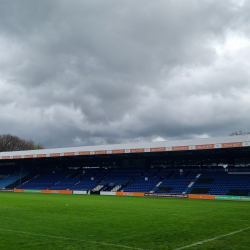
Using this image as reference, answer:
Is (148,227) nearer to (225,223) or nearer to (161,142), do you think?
(225,223)

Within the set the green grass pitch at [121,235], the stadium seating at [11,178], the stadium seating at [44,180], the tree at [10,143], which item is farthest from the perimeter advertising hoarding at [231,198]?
the tree at [10,143]

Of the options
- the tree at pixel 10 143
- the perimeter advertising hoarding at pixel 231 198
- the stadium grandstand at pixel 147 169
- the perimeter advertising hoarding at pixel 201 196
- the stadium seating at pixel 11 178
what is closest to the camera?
the perimeter advertising hoarding at pixel 231 198

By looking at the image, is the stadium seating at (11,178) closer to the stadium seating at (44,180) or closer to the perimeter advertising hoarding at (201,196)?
the stadium seating at (44,180)

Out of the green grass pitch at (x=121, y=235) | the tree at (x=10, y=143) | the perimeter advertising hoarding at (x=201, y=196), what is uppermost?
the tree at (x=10, y=143)

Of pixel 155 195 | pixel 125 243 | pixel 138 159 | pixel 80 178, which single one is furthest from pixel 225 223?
pixel 80 178

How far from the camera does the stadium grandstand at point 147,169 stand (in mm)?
43062

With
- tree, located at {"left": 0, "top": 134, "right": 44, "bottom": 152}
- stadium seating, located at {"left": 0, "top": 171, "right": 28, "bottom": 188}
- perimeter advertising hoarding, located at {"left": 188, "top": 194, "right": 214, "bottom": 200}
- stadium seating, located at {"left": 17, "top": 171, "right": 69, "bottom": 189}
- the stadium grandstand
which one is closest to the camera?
perimeter advertising hoarding, located at {"left": 188, "top": 194, "right": 214, "bottom": 200}

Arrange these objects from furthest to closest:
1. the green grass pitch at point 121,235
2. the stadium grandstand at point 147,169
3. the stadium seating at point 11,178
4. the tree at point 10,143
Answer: the tree at point 10,143 → the stadium seating at point 11,178 → the stadium grandstand at point 147,169 → the green grass pitch at point 121,235

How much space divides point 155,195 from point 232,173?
1388 cm

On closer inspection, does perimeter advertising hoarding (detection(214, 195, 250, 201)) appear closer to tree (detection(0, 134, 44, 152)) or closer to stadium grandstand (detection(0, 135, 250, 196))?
stadium grandstand (detection(0, 135, 250, 196))

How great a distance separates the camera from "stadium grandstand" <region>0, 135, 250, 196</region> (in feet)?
141

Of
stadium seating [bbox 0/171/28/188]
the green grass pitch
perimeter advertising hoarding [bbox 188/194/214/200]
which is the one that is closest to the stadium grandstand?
stadium seating [bbox 0/171/28/188]

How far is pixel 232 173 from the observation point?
46.8 meters

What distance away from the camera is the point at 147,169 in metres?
56.2
